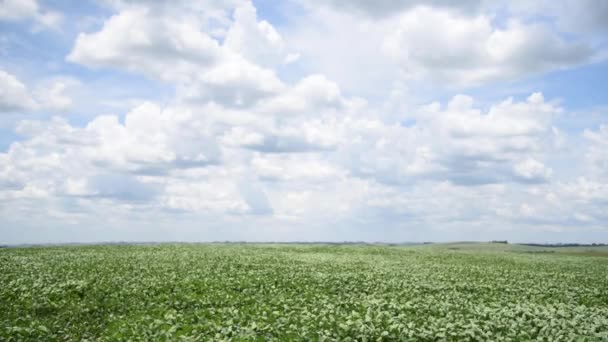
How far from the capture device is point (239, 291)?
94.0ft

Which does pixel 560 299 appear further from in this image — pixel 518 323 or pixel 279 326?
pixel 279 326

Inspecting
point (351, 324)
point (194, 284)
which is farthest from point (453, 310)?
point (194, 284)

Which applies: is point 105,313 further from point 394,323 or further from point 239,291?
point 394,323

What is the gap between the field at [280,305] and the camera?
57.1 feet

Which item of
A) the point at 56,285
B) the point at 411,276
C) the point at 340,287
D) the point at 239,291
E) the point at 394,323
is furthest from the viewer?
the point at 411,276

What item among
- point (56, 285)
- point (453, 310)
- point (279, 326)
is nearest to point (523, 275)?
point (453, 310)

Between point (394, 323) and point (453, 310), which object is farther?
point (453, 310)

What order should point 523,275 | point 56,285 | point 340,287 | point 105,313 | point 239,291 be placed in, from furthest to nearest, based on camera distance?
point 523,275
point 340,287
point 239,291
point 56,285
point 105,313

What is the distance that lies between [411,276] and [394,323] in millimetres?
20747

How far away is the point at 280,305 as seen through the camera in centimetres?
2298

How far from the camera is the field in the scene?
17391 mm

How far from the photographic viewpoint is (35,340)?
17156 mm

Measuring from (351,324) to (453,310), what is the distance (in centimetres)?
726

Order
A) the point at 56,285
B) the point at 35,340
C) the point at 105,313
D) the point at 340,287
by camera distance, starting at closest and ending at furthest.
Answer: the point at 35,340, the point at 105,313, the point at 56,285, the point at 340,287
